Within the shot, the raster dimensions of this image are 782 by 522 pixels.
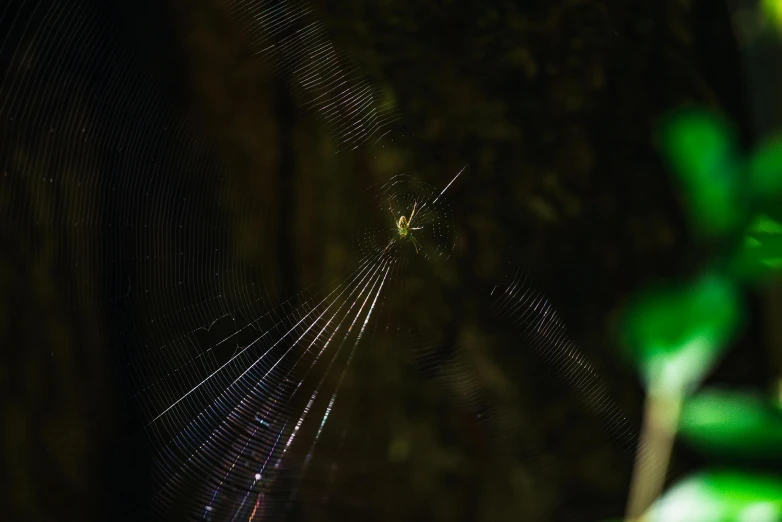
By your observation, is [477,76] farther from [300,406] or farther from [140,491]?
[140,491]

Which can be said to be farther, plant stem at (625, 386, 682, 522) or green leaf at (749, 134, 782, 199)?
plant stem at (625, 386, 682, 522)

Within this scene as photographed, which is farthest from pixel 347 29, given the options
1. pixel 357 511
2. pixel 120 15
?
pixel 357 511

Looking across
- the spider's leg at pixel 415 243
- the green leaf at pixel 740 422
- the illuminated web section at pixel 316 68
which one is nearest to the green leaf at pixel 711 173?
the green leaf at pixel 740 422

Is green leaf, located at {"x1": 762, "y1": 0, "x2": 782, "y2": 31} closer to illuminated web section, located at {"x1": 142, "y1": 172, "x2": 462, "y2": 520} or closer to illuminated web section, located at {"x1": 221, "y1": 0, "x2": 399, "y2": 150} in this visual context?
illuminated web section, located at {"x1": 221, "y1": 0, "x2": 399, "y2": 150}

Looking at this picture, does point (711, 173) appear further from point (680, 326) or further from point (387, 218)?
point (387, 218)

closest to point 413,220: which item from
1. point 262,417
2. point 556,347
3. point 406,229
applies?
point 406,229

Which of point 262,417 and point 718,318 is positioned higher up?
point 718,318

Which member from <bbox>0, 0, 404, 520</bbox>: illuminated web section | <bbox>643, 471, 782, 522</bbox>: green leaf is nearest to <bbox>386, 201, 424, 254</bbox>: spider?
<bbox>0, 0, 404, 520</bbox>: illuminated web section

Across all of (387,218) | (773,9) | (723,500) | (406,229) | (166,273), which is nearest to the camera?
(723,500)
